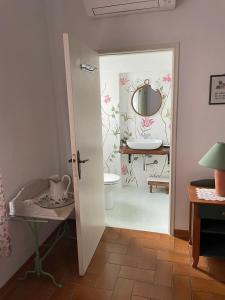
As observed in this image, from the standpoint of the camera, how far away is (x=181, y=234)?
245 cm

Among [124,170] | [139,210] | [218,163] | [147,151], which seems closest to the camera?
[218,163]

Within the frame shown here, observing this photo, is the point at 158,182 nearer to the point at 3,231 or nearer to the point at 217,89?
the point at 217,89

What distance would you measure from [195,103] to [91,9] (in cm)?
127

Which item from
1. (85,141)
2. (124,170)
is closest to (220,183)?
(85,141)

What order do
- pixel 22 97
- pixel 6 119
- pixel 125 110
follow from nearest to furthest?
pixel 6 119 → pixel 22 97 → pixel 125 110

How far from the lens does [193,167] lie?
228cm

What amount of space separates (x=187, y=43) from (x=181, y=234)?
1.90 metres

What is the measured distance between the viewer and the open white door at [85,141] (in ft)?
5.39

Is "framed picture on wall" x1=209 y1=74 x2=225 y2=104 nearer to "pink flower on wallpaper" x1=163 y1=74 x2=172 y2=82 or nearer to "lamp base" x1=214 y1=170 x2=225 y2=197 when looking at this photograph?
"lamp base" x1=214 y1=170 x2=225 y2=197

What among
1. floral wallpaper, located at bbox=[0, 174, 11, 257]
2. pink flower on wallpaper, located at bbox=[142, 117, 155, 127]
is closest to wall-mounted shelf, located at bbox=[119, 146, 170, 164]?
pink flower on wallpaper, located at bbox=[142, 117, 155, 127]

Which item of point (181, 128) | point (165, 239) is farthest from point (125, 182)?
point (181, 128)

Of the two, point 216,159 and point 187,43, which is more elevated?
point 187,43

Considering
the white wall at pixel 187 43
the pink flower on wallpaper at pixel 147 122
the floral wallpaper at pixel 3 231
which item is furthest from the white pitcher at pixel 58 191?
the pink flower on wallpaper at pixel 147 122

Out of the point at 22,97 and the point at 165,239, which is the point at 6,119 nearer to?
the point at 22,97
